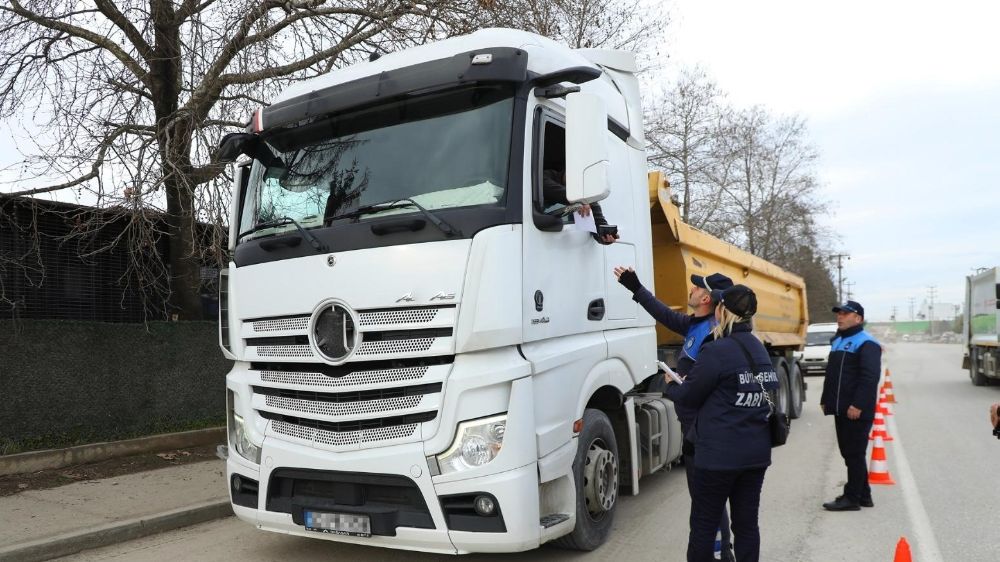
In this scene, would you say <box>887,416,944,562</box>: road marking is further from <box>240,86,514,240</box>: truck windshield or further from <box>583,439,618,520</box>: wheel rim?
<box>240,86,514,240</box>: truck windshield

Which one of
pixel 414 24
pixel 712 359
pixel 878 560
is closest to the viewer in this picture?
pixel 712 359

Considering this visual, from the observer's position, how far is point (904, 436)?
34.7 feet

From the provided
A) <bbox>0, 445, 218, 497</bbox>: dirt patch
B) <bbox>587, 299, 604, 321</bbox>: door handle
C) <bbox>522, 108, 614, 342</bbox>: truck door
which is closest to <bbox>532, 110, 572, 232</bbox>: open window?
<bbox>522, 108, 614, 342</bbox>: truck door

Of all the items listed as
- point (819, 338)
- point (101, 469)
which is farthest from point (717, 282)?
point (819, 338)

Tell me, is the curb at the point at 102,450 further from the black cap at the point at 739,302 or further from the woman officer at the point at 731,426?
the black cap at the point at 739,302

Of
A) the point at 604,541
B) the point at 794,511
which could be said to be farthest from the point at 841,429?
the point at 604,541

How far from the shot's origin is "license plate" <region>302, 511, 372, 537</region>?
398cm

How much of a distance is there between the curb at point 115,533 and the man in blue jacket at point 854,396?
215 inches

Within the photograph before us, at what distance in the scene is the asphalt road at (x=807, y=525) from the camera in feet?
16.7

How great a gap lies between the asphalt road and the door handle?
161 cm

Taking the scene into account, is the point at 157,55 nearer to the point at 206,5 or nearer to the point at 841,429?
the point at 206,5

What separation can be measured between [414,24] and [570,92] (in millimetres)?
6339

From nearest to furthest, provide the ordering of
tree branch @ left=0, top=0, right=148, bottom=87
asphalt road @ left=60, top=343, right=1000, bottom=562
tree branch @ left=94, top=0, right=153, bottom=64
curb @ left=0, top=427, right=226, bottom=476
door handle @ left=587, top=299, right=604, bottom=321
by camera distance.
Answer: door handle @ left=587, top=299, right=604, bottom=321, asphalt road @ left=60, top=343, right=1000, bottom=562, curb @ left=0, top=427, right=226, bottom=476, tree branch @ left=0, top=0, right=148, bottom=87, tree branch @ left=94, top=0, right=153, bottom=64

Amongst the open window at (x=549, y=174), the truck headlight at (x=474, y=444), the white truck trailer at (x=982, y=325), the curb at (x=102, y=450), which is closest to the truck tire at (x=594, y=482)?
the truck headlight at (x=474, y=444)
